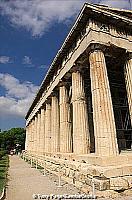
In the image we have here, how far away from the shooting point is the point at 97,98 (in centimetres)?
1413

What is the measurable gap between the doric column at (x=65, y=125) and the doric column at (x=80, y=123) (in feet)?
10.9

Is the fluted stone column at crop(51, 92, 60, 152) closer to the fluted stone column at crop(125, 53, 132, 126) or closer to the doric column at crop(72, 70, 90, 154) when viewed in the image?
the doric column at crop(72, 70, 90, 154)

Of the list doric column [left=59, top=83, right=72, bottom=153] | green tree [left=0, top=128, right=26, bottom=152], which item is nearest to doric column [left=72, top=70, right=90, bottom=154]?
doric column [left=59, top=83, right=72, bottom=153]

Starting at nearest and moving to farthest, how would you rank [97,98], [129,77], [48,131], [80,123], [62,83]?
[97,98] → [129,77] → [80,123] → [62,83] → [48,131]

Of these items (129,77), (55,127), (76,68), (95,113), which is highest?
(76,68)

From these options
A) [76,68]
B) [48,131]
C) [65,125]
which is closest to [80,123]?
[65,125]

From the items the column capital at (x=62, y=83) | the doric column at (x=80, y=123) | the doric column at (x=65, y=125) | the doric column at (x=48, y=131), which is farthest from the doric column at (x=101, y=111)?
the doric column at (x=48, y=131)

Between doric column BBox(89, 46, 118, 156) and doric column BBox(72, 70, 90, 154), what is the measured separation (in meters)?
2.93

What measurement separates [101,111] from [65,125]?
7928 millimetres

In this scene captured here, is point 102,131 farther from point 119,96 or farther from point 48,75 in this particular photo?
point 48,75

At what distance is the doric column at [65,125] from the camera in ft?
67.5

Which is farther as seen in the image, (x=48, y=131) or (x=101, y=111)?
(x=48, y=131)

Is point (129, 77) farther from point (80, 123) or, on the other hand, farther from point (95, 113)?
point (80, 123)

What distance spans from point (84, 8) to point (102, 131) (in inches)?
345
